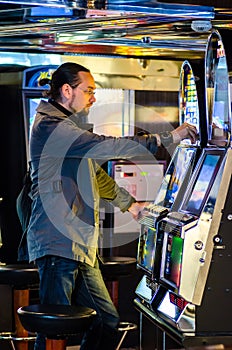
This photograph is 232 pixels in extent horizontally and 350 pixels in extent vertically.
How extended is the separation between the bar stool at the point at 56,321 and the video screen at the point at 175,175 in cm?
72

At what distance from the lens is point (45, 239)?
455cm

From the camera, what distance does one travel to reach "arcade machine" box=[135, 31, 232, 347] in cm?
394

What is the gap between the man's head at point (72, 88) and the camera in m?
4.77

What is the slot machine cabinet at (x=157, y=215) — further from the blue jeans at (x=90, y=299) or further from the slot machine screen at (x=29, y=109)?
the slot machine screen at (x=29, y=109)

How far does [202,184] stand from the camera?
4.09 m

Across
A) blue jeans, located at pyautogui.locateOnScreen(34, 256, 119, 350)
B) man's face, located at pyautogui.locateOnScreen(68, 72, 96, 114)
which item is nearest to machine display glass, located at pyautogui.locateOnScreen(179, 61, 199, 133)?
man's face, located at pyautogui.locateOnScreen(68, 72, 96, 114)

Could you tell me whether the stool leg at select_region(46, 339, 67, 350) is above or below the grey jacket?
below

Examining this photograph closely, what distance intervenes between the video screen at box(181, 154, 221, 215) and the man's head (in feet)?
3.13

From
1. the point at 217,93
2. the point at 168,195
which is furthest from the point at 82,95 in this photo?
the point at 217,93

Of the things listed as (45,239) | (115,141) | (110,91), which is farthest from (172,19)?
(110,91)

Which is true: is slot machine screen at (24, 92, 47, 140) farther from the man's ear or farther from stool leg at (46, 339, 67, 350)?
stool leg at (46, 339, 67, 350)

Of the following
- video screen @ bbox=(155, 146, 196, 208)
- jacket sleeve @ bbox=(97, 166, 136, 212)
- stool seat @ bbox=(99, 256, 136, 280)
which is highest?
video screen @ bbox=(155, 146, 196, 208)

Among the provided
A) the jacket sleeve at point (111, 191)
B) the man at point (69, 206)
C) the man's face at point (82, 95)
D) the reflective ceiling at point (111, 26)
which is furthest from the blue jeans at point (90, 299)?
the reflective ceiling at point (111, 26)

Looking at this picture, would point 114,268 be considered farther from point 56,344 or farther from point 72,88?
point 72,88
